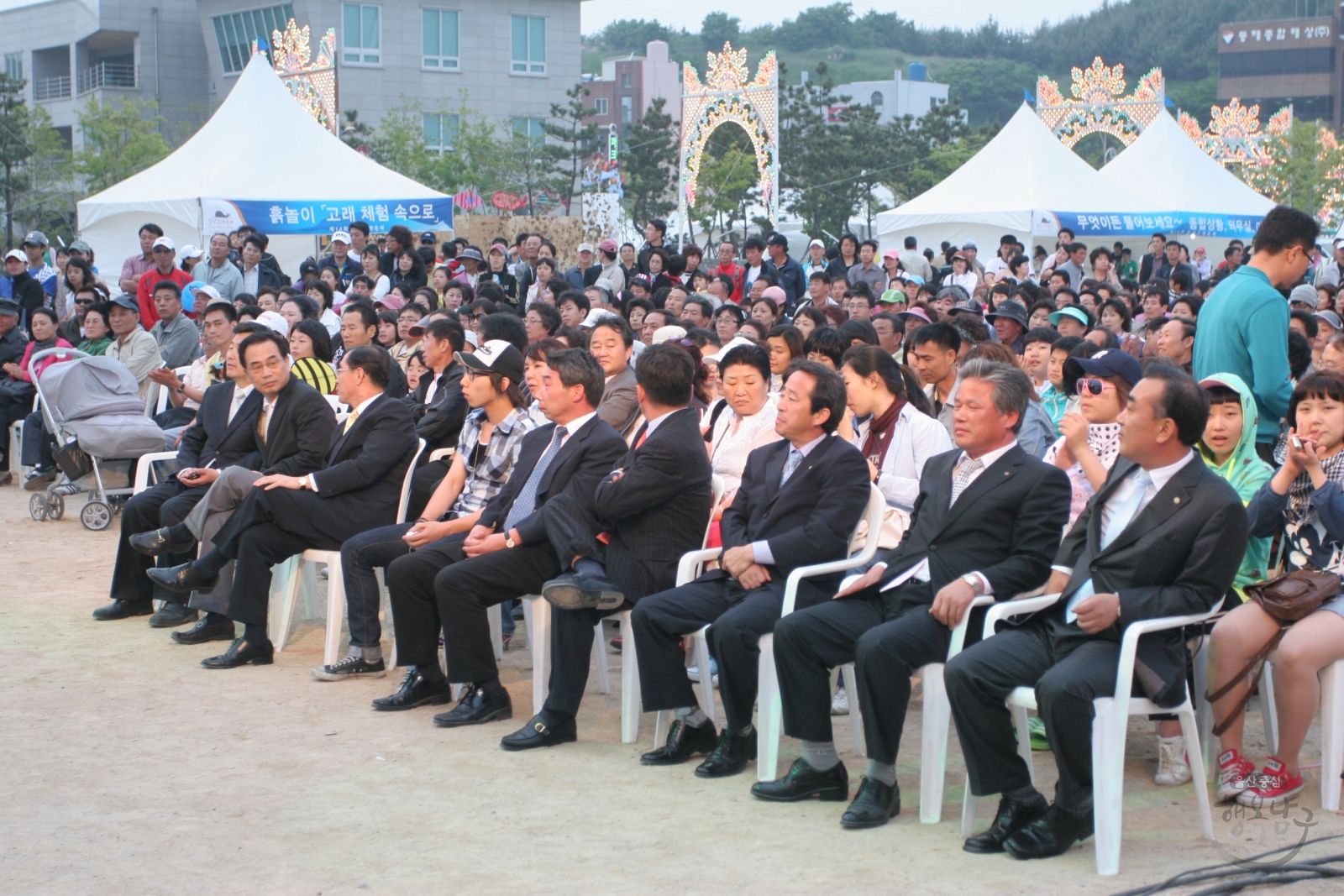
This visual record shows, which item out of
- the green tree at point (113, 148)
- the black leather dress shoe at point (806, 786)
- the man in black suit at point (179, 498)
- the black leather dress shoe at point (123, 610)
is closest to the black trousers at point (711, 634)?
the black leather dress shoe at point (806, 786)

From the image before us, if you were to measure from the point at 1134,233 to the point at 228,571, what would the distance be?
16795mm

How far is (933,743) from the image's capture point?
12.8 ft

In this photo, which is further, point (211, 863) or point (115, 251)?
point (115, 251)

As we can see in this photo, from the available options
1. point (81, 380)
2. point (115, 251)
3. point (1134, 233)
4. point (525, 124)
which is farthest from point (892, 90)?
point (81, 380)

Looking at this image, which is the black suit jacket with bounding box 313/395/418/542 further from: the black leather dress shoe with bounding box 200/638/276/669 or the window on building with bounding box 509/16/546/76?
the window on building with bounding box 509/16/546/76

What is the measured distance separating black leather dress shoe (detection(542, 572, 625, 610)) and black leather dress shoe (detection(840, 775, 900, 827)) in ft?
3.71

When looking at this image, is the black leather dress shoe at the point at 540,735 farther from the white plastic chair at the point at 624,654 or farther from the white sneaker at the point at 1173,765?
the white sneaker at the point at 1173,765

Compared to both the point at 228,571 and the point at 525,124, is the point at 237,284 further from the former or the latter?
the point at 525,124

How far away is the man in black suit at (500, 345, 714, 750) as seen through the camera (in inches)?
185

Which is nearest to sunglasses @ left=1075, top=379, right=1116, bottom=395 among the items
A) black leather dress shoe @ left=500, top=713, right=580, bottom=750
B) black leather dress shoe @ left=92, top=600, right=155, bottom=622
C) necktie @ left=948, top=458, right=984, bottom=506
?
necktie @ left=948, top=458, right=984, bottom=506

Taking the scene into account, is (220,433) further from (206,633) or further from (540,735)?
(540,735)

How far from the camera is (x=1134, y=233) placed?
65.2 ft

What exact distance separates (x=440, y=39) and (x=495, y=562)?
4971cm

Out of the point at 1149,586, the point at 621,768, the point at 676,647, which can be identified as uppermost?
the point at 1149,586
